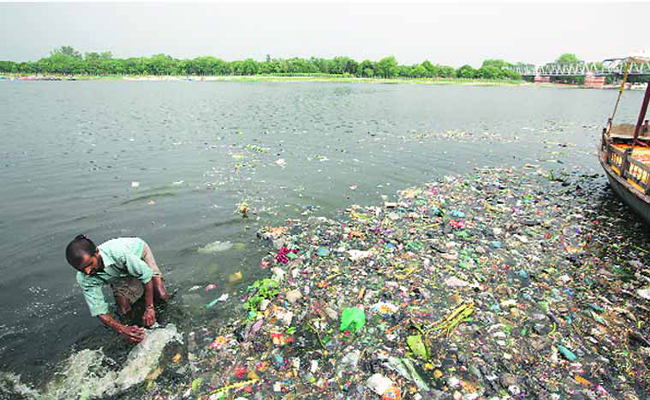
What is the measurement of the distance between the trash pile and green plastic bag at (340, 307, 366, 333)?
0.7 inches

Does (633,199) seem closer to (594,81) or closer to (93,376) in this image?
(93,376)

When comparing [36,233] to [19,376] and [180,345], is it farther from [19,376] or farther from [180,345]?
[180,345]

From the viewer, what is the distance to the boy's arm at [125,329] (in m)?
4.31

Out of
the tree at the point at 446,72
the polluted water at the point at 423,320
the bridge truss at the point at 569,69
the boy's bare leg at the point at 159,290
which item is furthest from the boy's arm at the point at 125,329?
the tree at the point at 446,72

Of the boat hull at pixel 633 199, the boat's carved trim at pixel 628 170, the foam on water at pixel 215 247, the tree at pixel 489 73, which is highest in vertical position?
the tree at pixel 489 73

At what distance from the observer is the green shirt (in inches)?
168

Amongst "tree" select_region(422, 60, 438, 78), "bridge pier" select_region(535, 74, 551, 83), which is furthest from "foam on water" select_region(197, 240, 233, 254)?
"bridge pier" select_region(535, 74, 551, 83)

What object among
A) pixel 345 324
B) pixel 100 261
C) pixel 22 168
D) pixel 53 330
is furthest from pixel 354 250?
pixel 22 168

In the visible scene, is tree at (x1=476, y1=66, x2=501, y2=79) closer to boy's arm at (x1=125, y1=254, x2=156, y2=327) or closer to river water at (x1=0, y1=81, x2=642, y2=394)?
river water at (x1=0, y1=81, x2=642, y2=394)

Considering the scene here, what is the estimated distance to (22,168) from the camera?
530 inches

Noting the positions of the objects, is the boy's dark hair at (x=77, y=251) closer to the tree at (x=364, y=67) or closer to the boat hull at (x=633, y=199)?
the boat hull at (x=633, y=199)

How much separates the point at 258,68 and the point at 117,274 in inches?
6275

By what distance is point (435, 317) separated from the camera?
17.0ft

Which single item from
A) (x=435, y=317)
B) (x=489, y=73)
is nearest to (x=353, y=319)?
(x=435, y=317)
